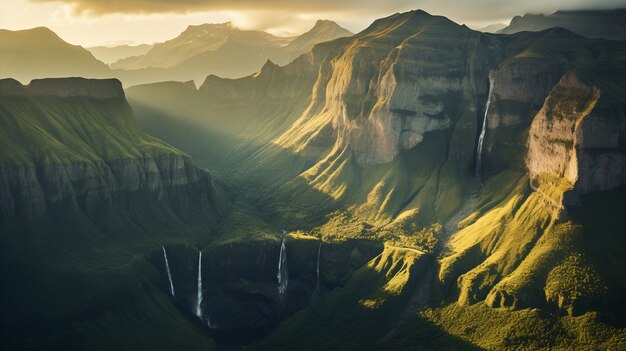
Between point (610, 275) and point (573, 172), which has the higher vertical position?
point (573, 172)

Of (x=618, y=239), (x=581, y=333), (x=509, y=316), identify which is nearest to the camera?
(x=581, y=333)

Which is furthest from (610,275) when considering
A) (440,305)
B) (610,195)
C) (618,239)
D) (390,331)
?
(390,331)

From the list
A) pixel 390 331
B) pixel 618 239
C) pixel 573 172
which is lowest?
pixel 390 331

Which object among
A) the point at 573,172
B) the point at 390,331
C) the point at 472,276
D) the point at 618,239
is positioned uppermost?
the point at 573,172

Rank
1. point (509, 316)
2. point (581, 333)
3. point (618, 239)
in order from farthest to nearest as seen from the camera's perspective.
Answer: point (618, 239) < point (509, 316) < point (581, 333)

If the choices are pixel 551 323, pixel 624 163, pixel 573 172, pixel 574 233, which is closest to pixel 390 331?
pixel 551 323

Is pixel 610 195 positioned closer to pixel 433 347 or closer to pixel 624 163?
pixel 624 163

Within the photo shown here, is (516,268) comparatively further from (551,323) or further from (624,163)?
(624,163)

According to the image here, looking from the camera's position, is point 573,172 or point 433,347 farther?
point 573,172

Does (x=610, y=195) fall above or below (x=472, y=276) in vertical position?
above
